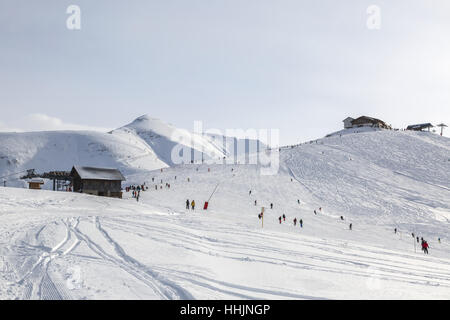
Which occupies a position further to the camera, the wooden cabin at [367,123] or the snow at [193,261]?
the wooden cabin at [367,123]

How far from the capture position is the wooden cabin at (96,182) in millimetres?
44719

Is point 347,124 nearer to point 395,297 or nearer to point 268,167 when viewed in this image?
point 268,167

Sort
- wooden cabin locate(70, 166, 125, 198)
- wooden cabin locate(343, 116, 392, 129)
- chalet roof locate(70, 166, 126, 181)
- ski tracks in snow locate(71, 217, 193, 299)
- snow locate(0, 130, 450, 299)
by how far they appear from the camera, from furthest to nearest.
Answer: wooden cabin locate(343, 116, 392, 129) → chalet roof locate(70, 166, 126, 181) → wooden cabin locate(70, 166, 125, 198) → snow locate(0, 130, 450, 299) → ski tracks in snow locate(71, 217, 193, 299)

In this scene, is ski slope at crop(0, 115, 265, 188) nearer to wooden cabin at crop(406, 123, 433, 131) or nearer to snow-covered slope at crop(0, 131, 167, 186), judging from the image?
snow-covered slope at crop(0, 131, 167, 186)

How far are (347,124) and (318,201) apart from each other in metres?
81.2

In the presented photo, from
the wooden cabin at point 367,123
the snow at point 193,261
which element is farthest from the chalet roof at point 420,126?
the snow at point 193,261

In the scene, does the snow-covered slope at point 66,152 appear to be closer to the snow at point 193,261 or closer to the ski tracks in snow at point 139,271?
the snow at point 193,261

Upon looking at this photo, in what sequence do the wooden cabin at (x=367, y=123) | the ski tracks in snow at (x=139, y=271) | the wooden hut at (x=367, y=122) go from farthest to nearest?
the wooden hut at (x=367, y=122), the wooden cabin at (x=367, y=123), the ski tracks in snow at (x=139, y=271)

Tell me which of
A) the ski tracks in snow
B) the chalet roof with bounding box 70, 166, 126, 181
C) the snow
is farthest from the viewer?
the chalet roof with bounding box 70, 166, 126, 181

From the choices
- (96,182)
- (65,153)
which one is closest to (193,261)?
(96,182)

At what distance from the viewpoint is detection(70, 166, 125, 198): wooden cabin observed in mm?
44719

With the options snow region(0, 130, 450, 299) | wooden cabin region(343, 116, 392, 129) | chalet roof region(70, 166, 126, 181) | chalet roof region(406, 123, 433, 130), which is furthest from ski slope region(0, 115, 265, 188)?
snow region(0, 130, 450, 299)

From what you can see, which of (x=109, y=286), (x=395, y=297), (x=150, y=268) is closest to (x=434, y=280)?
(x=395, y=297)

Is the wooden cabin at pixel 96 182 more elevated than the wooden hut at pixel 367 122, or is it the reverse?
the wooden hut at pixel 367 122
